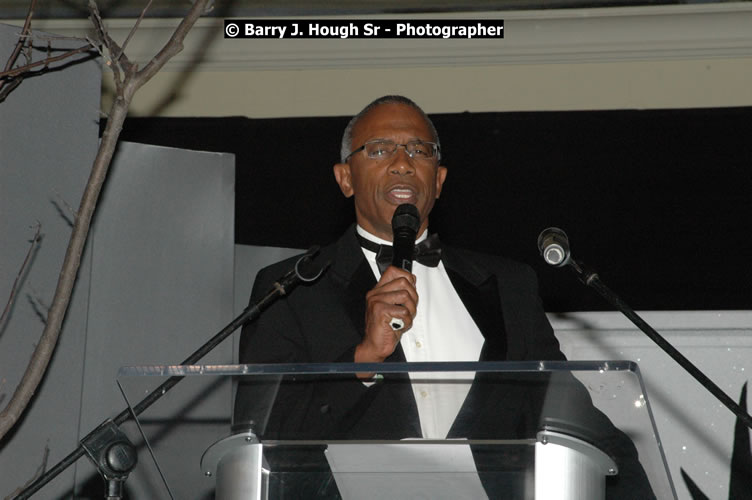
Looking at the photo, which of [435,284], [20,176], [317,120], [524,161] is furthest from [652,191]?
[20,176]

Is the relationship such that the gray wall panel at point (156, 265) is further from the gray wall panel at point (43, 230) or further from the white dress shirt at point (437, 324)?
the white dress shirt at point (437, 324)

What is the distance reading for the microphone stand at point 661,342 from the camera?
174 centimetres

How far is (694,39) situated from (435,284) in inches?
87.8

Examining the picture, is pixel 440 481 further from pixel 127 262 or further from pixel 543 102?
pixel 543 102

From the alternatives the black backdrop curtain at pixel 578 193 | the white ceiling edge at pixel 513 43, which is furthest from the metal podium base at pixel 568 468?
the white ceiling edge at pixel 513 43

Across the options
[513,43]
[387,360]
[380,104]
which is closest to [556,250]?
[387,360]

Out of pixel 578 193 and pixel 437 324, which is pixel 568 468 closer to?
pixel 437 324

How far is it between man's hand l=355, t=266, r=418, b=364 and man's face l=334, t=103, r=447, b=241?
72 centimetres

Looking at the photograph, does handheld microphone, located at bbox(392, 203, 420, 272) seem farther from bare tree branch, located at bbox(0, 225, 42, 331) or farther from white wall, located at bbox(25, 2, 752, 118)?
white wall, located at bbox(25, 2, 752, 118)

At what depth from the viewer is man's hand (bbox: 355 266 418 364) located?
1.65 m

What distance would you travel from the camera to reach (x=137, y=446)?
151cm

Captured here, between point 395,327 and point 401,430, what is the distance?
31 centimetres

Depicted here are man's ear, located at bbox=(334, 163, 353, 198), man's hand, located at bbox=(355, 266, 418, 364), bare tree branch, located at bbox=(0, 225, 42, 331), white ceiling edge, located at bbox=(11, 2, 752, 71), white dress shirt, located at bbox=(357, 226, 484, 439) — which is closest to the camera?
man's hand, located at bbox=(355, 266, 418, 364)

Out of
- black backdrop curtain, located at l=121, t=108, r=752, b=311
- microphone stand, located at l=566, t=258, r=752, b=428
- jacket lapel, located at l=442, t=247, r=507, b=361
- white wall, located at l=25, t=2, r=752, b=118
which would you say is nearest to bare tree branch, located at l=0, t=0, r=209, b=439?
jacket lapel, located at l=442, t=247, r=507, b=361
